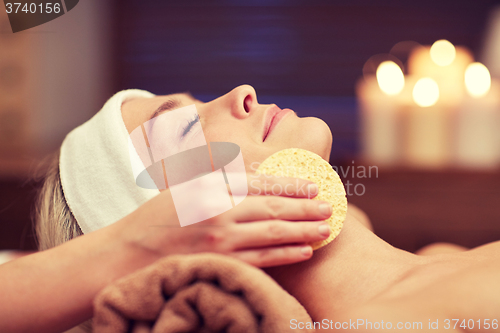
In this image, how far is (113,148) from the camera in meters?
0.81

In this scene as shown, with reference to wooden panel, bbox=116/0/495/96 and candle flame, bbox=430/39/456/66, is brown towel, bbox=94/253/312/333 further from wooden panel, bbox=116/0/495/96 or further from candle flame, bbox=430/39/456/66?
candle flame, bbox=430/39/456/66

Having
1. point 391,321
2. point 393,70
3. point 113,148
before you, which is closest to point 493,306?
point 391,321

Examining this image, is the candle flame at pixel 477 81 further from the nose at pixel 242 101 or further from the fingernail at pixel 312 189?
the fingernail at pixel 312 189

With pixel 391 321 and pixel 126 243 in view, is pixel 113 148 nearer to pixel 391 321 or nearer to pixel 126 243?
pixel 126 243

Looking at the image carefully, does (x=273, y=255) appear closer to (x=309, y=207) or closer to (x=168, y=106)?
(x=309, y=207)

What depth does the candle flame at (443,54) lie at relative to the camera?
1.67 meters

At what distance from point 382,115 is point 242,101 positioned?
1.11 metres

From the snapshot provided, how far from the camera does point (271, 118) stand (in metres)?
0.80

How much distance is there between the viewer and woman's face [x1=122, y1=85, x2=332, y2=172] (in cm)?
74

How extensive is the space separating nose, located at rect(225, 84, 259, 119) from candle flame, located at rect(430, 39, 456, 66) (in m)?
1.30

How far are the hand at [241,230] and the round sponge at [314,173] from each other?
0.26ft

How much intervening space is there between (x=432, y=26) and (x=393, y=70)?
48 cm

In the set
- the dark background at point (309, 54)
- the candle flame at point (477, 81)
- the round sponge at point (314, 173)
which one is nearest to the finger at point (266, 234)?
the round sponge at point (314, 173)

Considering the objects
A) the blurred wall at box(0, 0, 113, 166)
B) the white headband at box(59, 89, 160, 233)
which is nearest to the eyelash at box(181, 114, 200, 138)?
the white headband at box(59, 89, 160, 233)
